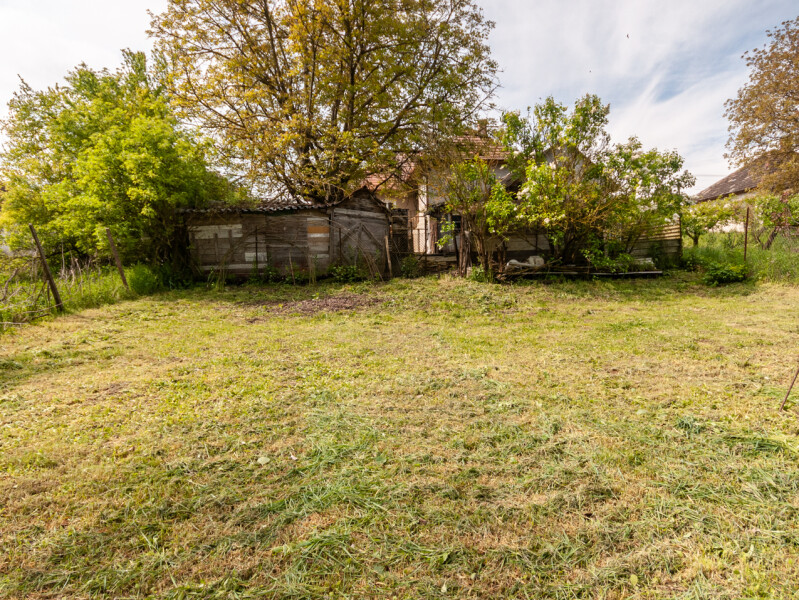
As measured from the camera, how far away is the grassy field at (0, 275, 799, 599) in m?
1.93

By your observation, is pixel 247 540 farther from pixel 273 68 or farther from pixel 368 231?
pixel 273 68

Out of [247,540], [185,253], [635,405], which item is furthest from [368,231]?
[247,540]

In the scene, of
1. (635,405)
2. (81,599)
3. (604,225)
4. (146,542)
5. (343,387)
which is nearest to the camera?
(81,599)

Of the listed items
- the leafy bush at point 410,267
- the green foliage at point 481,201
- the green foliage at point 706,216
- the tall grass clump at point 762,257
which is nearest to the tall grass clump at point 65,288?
the leafy bush at point 410,267

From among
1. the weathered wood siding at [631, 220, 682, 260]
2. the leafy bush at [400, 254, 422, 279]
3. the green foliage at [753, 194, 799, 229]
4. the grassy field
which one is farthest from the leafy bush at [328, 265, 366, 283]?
the green foliage at [753, 194, 799, 229]

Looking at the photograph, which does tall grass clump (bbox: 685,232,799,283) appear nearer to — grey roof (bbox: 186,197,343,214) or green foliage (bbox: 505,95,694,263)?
green foliage (bbox: 505,95,694,263)

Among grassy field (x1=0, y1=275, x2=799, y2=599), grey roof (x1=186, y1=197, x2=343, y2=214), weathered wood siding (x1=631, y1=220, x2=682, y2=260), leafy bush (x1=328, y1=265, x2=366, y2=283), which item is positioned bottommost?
grassy field (x1=0, y1=275, x2=799, y2=599)

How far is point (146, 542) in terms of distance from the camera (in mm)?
2125

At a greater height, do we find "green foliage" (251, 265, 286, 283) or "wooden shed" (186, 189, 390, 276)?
"wooden shed" (186, 189, 390, 276)

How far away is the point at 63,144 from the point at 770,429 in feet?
64.5

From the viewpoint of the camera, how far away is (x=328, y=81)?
12.6 m

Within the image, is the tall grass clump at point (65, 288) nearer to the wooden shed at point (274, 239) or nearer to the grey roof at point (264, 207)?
the wooden shed at point (274, 239)

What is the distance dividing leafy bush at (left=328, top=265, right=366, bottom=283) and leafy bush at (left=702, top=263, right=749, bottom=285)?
10.4m

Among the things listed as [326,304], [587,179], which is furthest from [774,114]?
[326,304]
